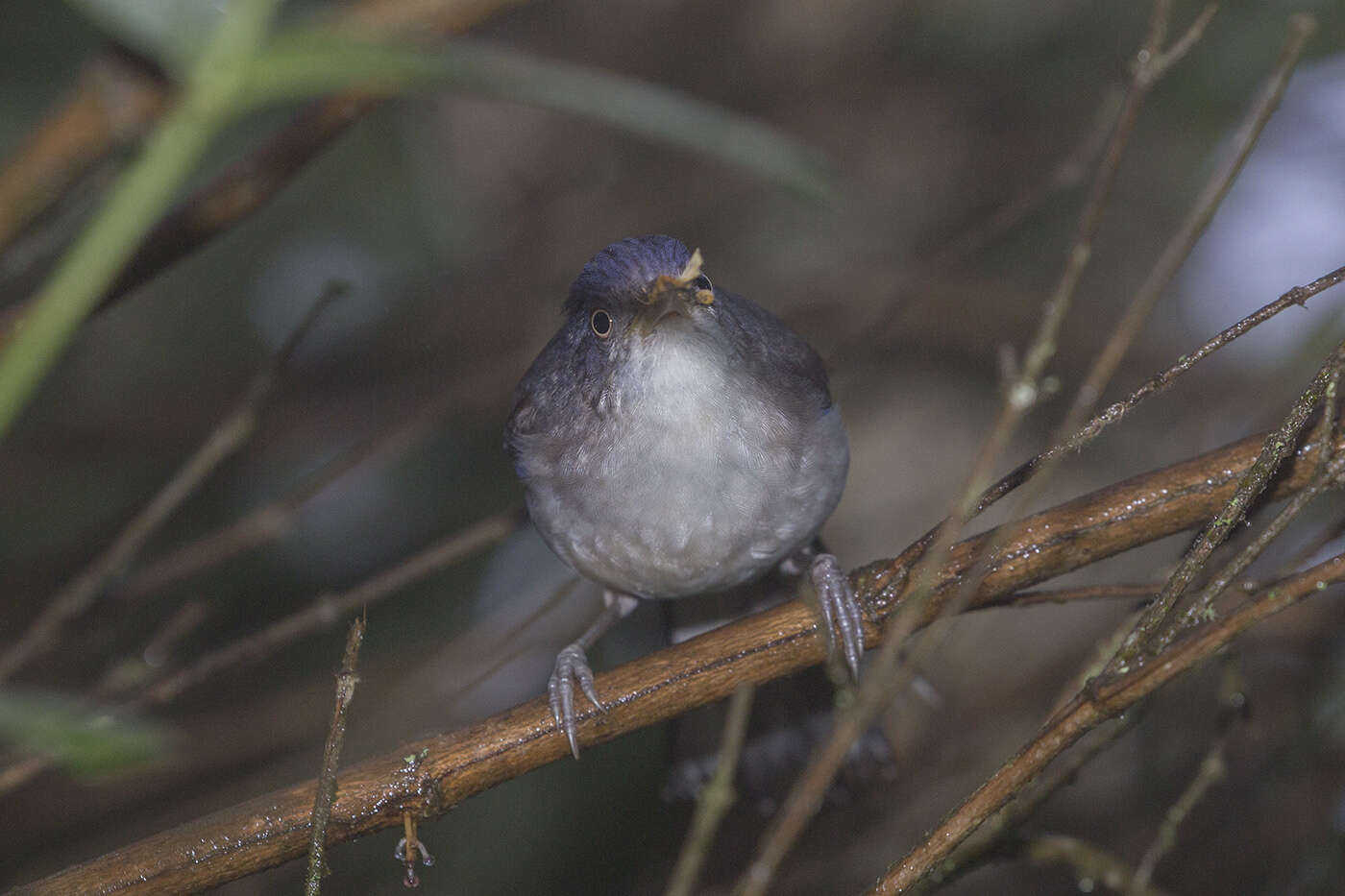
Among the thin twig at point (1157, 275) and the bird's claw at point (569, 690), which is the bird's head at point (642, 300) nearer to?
the bird's claw at point (569, 690)

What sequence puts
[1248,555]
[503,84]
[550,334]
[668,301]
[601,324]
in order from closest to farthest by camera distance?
[503,84]
[1248,555]
[668,301]
[601,324]
[550,334]

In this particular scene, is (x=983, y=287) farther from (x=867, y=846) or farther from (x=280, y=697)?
(x=280, y=697)

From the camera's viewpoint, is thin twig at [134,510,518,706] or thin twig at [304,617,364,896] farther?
thin twig at [134,510,518,706]

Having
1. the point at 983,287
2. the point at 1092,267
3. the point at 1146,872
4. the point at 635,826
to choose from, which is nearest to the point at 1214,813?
the point at 1146,872

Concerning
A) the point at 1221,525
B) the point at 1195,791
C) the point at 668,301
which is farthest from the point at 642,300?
the point at 1195,791

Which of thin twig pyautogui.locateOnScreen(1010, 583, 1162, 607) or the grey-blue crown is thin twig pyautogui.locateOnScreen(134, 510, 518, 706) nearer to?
the grey-blue crown

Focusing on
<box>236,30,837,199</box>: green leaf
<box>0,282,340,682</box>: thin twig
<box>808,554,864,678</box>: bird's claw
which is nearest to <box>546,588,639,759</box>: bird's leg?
<box>808,554,864,678</box>: bird's claw

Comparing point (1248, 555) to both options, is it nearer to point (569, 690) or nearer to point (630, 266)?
point (569, 690)
